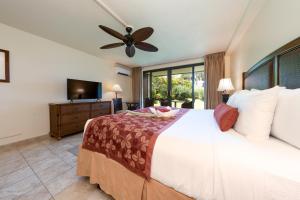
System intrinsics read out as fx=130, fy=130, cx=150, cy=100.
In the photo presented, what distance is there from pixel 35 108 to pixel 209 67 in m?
4.97

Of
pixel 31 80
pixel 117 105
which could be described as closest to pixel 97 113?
pixel 117 105

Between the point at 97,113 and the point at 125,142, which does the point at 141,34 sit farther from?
the point at 97,113

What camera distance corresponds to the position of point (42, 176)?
170cm

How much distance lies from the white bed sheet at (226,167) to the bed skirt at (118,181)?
0.08 metres

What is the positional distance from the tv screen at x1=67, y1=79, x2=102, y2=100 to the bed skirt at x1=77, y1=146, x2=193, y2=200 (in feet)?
8.01

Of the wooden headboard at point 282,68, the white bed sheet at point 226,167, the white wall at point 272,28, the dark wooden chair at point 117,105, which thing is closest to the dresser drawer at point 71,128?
the dark wooden chair at point 117,105

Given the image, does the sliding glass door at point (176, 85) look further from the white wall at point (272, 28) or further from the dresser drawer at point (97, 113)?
the white wall at point (272, 28)

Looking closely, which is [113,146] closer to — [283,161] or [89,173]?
[89,173]

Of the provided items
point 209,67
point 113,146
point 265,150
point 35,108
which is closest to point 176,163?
point 265,150

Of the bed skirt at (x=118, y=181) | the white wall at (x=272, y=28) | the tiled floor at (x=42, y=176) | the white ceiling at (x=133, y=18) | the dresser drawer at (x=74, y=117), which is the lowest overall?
the tiled floor at (x=42, y=176)

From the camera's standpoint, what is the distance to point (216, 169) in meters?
0.81

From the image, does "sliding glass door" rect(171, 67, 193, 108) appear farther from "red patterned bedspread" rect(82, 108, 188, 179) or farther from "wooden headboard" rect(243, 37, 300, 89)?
"red patterned bedspread" rect(82, 108, 188, 179)

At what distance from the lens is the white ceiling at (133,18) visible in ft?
6.47

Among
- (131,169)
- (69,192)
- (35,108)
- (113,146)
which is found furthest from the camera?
(35,108)
